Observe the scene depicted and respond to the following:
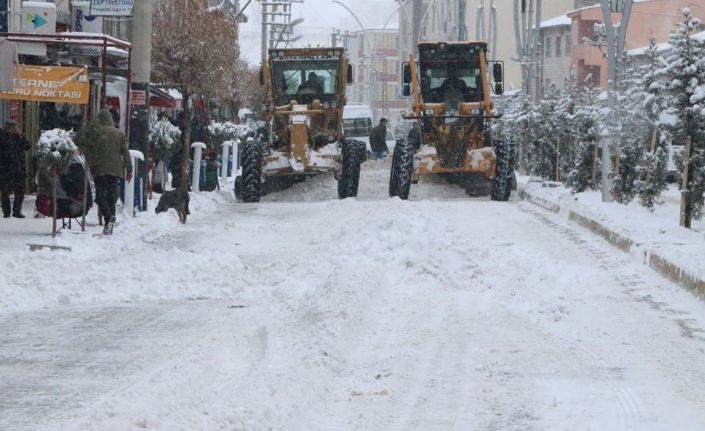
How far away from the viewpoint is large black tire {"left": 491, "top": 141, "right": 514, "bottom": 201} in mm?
27578

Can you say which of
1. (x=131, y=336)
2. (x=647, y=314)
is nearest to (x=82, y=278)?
(x=131, y=336)

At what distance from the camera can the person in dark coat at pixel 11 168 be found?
2047 cm

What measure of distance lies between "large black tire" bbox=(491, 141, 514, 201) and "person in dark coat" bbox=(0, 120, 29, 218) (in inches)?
395

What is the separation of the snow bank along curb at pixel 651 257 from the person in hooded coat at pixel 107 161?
6.14m

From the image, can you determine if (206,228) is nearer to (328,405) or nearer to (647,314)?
(647,314)

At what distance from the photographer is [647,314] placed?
38.0 ft

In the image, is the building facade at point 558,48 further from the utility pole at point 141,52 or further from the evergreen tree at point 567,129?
the utility pole at point 141,52

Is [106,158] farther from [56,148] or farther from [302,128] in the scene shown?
[302,128]

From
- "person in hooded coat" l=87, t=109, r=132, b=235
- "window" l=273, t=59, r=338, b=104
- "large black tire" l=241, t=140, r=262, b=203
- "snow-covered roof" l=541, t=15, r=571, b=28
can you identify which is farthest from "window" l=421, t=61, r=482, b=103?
"snow-covered roof" l=541, t=15, r=571, b=28

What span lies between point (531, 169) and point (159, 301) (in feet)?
94.4

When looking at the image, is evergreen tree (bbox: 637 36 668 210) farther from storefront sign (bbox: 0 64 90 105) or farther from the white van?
the white van

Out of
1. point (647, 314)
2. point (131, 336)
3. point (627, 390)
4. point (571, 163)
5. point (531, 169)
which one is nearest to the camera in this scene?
point (627, 390)

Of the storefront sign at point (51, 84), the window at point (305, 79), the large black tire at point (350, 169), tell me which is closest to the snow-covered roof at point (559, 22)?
the window at point (305, 79)

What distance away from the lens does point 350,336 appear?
978 centimetres
